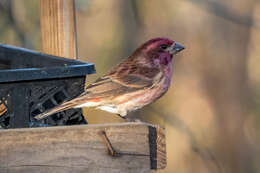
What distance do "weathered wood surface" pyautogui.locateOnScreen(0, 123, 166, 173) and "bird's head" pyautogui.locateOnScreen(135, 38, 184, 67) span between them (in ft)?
6.22

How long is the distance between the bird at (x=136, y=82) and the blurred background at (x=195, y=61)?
5.41m

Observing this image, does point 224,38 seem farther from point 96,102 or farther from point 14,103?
point 14,103

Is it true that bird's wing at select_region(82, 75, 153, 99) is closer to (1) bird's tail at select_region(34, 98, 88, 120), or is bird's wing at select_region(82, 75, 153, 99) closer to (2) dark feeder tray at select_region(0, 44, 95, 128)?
(2) dark feeder tray at select_region(0, 44, 95, 128)

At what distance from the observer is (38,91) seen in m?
3.23

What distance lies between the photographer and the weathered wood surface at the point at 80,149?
8.90 ft

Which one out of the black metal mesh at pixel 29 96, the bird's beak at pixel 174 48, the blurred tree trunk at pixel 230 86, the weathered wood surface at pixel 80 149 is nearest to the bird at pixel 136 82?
the bird's beak at pixel 174 48

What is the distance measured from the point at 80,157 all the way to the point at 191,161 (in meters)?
7.85

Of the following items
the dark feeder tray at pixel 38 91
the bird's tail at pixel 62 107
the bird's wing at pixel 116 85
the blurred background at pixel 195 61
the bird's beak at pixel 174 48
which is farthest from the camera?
the blurred background at pixel 195 61

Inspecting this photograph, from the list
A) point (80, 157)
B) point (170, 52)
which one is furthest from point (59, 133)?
point (170, 52)

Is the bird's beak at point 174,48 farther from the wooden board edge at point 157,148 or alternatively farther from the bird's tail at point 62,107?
the wooden board edge at point 157,148

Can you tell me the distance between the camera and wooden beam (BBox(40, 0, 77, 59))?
14.2 feet

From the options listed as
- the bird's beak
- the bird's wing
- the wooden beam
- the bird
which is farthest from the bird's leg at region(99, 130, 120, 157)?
the bird's beak

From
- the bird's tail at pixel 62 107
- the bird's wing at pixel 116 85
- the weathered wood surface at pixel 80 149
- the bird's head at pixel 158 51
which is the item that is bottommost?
the weathered wood surface at pixel 80 149

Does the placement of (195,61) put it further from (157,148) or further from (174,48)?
(157,148)
